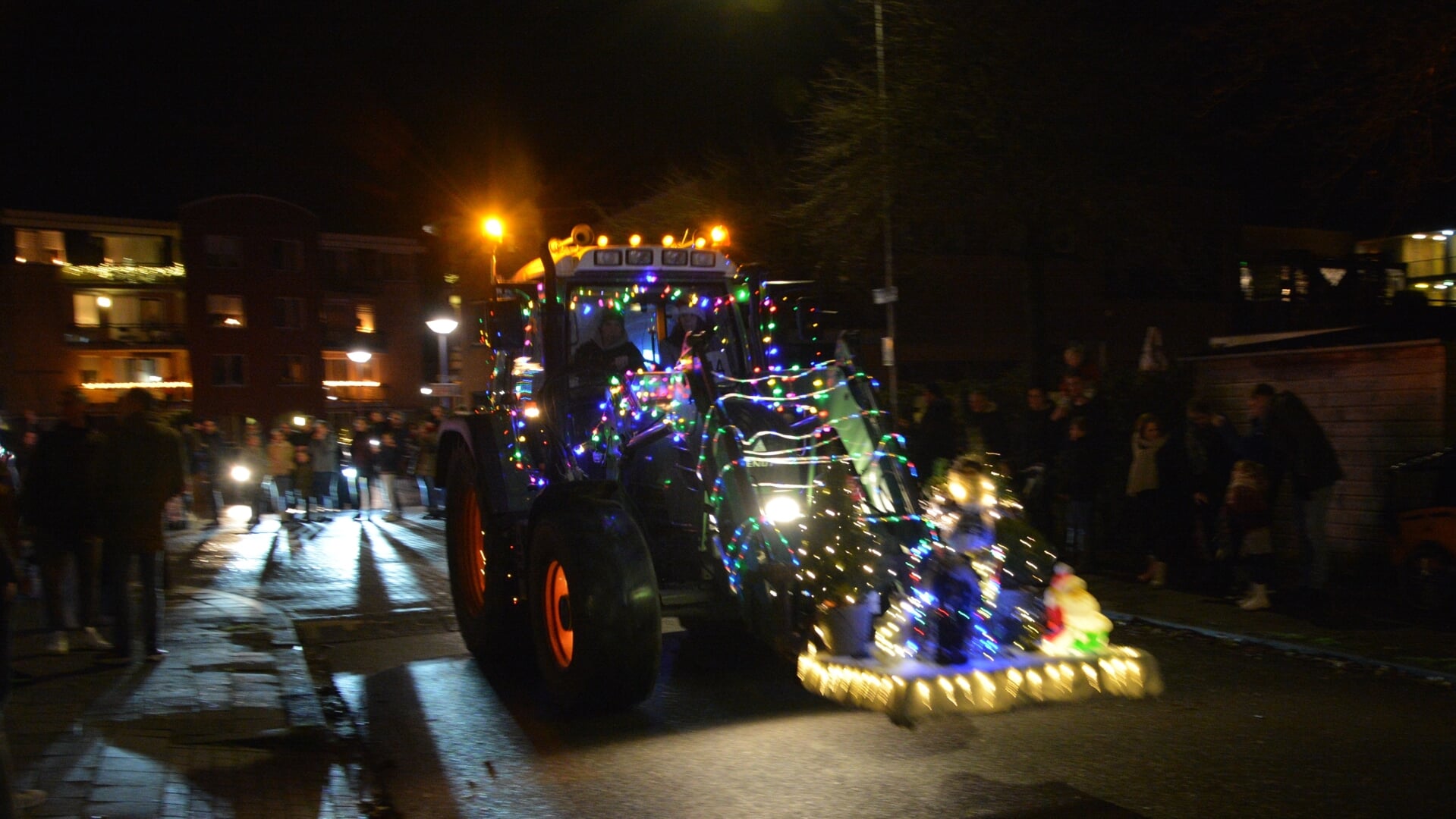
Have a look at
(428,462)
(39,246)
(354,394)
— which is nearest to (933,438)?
(428,462)

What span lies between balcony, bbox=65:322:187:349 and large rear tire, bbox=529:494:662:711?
151ft

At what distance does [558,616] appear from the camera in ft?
21.6

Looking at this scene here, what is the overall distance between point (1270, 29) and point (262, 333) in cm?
4349

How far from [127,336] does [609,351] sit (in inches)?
1798

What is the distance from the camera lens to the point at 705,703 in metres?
6.78

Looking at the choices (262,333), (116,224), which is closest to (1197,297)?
(262,333)

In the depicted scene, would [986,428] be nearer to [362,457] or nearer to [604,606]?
[604,606]

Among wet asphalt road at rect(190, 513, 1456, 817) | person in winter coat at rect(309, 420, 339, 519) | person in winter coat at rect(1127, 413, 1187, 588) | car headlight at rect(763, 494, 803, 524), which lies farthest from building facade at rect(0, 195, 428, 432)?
car headlight at rect(763, 494, 803, 524)

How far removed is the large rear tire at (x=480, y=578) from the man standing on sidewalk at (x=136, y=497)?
6.72 feet

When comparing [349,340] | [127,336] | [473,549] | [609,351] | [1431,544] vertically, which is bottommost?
[1431,544]

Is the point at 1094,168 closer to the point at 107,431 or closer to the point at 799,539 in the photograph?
the point at 799,539

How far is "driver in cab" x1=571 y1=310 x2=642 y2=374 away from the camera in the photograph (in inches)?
301

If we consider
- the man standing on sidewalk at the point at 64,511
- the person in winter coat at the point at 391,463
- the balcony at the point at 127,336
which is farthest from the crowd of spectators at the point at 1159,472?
the balcony at the point at 127,336

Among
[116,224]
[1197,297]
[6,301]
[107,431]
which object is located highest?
[116,224]
